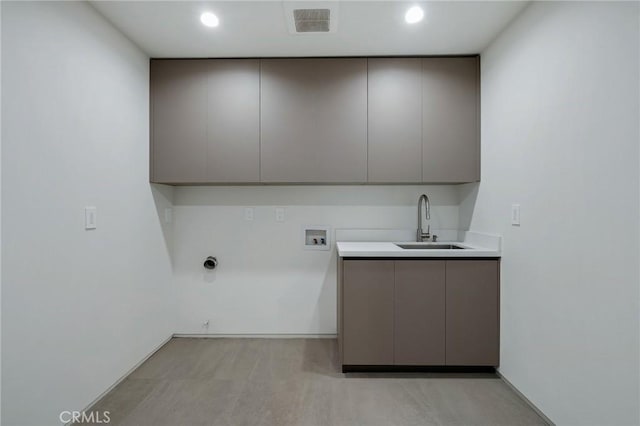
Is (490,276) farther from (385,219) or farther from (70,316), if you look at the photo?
(70,316)

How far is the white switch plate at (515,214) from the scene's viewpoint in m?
1.87

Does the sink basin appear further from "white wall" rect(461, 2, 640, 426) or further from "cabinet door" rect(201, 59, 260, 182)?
"cabinet door" rect(201, 59, 260, 182)

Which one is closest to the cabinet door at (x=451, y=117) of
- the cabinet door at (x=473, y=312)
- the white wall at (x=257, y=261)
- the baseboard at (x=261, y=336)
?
the white wall at (x=257, y=261)

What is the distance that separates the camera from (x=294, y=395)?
6.17 ft

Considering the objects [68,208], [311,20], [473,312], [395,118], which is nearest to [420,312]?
[473,312]

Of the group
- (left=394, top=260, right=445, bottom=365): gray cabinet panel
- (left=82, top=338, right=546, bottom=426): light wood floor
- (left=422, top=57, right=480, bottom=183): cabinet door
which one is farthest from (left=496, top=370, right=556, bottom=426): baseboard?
(left=422, top=57, right=480, bottom=183): cabinet door

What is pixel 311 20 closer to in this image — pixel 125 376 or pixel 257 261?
pixel 257 261

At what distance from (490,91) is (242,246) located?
2270 mm

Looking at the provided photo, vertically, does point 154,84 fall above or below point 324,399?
above

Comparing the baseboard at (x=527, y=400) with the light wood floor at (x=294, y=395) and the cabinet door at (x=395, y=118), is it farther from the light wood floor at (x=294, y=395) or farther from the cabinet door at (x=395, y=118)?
the cabinet door at (x=395, y=118)

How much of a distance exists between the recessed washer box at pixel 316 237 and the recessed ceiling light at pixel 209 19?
161cm

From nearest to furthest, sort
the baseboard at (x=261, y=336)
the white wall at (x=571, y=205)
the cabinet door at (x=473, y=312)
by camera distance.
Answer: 1. the white wall at (x=571, y=205)
2. the cabinet door at (x=473, y=312)
3. the baseboard at (x=261, y=336)

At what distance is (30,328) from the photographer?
139cm

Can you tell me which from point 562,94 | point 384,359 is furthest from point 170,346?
point 562,94
